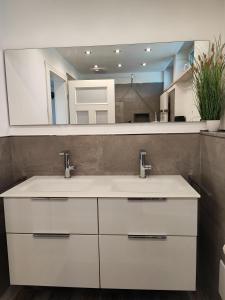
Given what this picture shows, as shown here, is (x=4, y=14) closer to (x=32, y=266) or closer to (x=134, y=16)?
(x=134, y=16)

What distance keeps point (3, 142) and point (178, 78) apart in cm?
145

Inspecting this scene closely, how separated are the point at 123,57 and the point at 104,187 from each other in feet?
3.39

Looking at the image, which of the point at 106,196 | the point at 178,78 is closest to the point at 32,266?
the point at 106,196

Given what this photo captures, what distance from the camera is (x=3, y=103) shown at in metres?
1.75

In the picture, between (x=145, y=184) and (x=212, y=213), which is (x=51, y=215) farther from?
(x=212, y=213)

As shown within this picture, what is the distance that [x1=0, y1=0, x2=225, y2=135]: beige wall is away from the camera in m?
1.62

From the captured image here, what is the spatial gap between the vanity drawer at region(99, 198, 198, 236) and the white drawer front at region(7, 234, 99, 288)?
0.53ft

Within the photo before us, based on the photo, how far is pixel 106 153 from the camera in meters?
1.78

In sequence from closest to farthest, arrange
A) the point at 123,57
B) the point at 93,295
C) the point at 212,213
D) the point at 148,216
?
the point at 148,216 < the point at 212,213 < the point at 93,295 < the point at 123,57

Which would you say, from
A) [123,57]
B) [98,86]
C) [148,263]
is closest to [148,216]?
[148,263]

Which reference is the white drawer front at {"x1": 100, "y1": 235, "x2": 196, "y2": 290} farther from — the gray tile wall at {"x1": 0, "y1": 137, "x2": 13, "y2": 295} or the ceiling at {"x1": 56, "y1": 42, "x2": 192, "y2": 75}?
the ceiling at {"x1": 56, "y1": 42, "x2": 192, "y2": 75}

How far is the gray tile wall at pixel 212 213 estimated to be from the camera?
128 centimetres

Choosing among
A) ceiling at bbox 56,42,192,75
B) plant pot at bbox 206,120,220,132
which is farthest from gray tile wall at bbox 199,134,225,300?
ceiling at bbox 56,42,192,75

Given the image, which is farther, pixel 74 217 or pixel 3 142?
pixel 3 142
